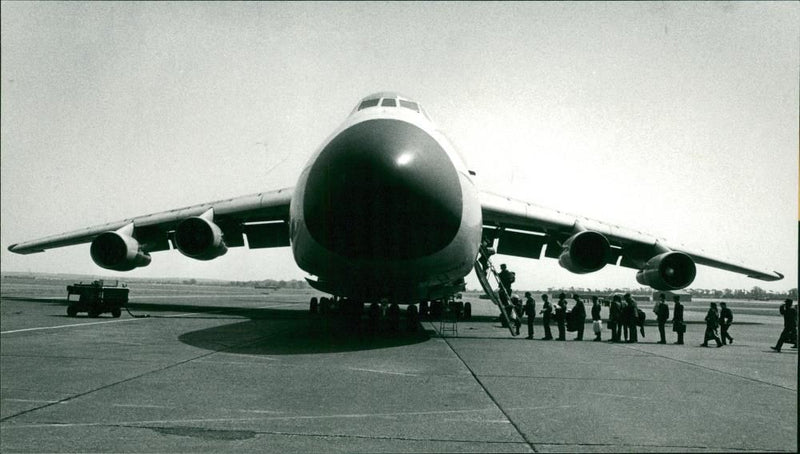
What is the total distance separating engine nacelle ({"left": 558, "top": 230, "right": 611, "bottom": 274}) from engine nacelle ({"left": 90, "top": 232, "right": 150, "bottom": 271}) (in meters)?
12.8

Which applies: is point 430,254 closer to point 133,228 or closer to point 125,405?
point 125,405

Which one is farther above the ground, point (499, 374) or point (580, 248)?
point (580, 248)

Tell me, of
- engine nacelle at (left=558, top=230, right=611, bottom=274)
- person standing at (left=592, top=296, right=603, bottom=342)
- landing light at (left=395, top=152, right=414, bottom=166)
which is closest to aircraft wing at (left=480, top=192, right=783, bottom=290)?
engine nacelle at (left=558, top=230, right=611, bottom=274)

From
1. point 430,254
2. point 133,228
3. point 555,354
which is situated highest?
point 133,228

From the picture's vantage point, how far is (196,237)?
14.0 m

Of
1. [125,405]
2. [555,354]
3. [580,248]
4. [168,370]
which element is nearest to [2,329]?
[168,370]

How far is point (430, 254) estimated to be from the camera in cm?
818

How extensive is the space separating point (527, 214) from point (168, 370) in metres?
10.3

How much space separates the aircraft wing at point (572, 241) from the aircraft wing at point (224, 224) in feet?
19.5

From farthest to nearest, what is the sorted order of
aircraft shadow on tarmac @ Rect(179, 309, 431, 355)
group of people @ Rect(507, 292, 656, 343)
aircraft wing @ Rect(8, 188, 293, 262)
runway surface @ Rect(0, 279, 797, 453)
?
1. aircraft wing @ Rect(8, 188, 293, 262)
2. group of people @ Rect(507, 292, 656, 343)
3. aircraft shadow on tarmac @ Rect(179, 309, 431, 355)
4. runway surface @ Rect(0, 279, 797, 453)

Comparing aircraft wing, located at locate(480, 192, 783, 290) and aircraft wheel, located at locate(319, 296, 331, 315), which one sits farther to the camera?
aircraft wheel, located at locate(319, 296, 331, 315)

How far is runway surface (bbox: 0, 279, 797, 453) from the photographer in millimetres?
3676

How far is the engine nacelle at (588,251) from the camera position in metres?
13.3

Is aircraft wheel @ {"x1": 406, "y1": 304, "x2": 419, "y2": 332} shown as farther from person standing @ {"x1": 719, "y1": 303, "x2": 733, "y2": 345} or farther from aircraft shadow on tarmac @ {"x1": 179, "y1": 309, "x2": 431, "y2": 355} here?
person standing @ {"x1": 719, "y1": 303, "x2": 733, "y2": 345}
